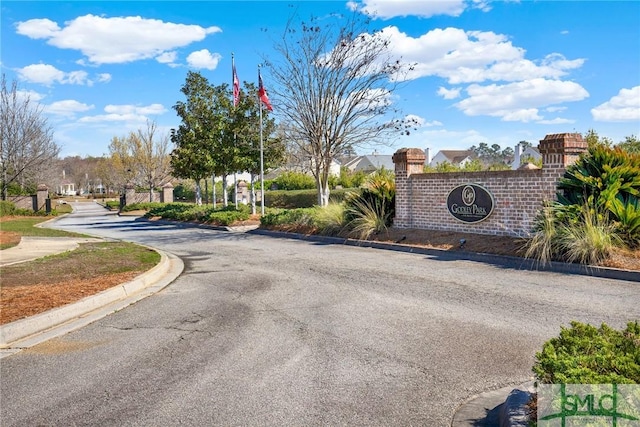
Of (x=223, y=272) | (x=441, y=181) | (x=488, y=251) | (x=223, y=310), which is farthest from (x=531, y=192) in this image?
(x=223, y=310)

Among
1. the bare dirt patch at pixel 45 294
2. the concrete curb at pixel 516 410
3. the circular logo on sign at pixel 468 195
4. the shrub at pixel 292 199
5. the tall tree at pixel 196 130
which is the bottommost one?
the bare dirt patch at pixel 45 294

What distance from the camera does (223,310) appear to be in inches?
302

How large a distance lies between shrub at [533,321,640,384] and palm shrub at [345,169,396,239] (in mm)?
11963

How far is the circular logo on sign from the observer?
14062 millimetres

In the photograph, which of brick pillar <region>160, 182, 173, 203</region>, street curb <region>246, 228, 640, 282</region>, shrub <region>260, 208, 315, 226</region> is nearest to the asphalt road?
street curb <region>246, 228, 640, 282</region>

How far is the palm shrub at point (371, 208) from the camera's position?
52.6 ft

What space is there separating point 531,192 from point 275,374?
9.81 m

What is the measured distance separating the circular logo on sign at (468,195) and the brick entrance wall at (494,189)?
7.9 inches

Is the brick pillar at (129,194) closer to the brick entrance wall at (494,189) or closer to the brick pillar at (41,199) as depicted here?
the brick pillar at (41,199)

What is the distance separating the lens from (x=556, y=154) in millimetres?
12117

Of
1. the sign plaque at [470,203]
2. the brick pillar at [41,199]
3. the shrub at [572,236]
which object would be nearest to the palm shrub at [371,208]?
the sign plaque at [470,203]

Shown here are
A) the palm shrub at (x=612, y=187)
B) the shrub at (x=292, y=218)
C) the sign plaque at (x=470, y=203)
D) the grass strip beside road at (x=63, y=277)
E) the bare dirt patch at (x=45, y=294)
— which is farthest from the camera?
the shrub at (x=292, y=218)

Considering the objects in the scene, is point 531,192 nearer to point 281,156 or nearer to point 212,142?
point 281,156

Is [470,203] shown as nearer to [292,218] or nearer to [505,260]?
[505,260]
